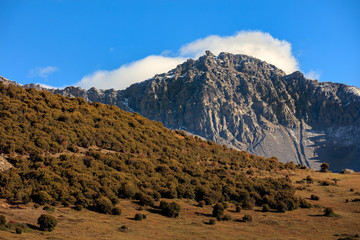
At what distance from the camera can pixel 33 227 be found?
22906mm

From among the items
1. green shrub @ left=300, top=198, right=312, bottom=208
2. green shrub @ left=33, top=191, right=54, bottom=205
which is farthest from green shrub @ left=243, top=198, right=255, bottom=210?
green shrub @ left=33, top=191, right=54, bottom=205

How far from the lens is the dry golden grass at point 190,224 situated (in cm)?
2420

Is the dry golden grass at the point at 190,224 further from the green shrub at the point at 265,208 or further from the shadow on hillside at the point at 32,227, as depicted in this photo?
the green shrub at the point at 265,208

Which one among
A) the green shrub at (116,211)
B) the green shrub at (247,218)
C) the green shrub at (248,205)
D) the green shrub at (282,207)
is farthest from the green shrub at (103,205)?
the green shrub at (282,207)

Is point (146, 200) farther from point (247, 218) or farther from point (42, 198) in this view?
point (247, 218)

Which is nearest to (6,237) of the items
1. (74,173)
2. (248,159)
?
(74,173)

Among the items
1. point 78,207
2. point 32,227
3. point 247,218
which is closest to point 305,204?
point 247,218

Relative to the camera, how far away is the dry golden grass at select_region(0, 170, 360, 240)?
79.4 ft

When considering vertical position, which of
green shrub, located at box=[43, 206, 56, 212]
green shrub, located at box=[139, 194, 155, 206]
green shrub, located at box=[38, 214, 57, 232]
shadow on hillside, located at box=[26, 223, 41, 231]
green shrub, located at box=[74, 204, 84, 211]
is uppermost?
green shrub, located at box=[139, 194, 155, 206]

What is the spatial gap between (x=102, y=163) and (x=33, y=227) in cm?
1624

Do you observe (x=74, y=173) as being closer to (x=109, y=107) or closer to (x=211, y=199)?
(x=211, y=199)

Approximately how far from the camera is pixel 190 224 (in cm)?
2975

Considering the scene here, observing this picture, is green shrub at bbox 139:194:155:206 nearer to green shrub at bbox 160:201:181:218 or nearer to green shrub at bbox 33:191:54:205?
green shrub at bbox 160:201:181:218

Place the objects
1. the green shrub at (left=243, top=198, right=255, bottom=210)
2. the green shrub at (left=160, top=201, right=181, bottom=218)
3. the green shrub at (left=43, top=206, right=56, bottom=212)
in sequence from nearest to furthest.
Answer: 1. the green shrub at (left=43, top=206, right=56, bottom=212)
2. the green shrub at (left=160, top=201, right=181, bottom=218)
3. the green shrub at (left=243, top=198, right=255, bottom=210)
